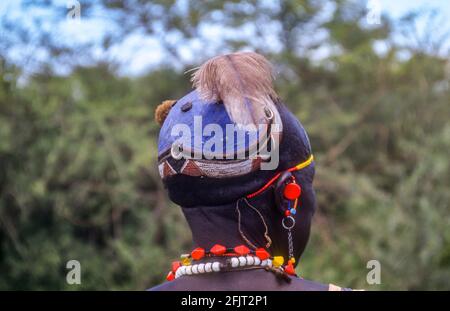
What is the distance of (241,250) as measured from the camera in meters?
2.05

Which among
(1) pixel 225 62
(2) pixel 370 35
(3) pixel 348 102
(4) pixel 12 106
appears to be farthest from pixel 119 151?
(1) pixel 225 62

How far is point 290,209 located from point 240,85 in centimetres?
41

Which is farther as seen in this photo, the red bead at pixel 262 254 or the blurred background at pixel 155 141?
the blurred background at pixel 155 141

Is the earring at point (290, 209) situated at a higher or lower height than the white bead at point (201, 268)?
higher

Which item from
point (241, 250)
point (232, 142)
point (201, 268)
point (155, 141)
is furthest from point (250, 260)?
point (155, 141)

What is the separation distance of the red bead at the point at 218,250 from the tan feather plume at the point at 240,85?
381mm

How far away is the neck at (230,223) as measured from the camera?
81.8 inches

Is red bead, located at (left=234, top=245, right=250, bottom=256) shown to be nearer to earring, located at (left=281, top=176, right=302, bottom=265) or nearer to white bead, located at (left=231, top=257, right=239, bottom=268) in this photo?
white bead, located at (left=231, top=257, right=239, bottom=268)

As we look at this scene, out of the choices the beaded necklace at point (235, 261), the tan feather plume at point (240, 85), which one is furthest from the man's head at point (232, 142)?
the beaded necklace at point (235, 261)

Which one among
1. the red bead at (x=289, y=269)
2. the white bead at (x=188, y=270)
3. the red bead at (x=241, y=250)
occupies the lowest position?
the red bead at (x=289, y=269)

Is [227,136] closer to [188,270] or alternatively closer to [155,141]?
[188,270]

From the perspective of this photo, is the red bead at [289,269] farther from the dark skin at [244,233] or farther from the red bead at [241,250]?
the red bead at [241,250]

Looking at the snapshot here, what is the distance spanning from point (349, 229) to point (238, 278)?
5.34 meters
